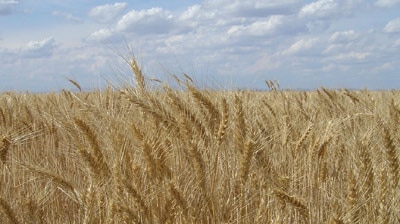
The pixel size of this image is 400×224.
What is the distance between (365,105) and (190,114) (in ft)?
6.99

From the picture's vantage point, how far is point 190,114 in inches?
85.2

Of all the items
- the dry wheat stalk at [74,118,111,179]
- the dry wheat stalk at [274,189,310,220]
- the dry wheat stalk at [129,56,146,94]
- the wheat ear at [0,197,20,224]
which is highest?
the dry wheat stalk at [129,56,146,94]

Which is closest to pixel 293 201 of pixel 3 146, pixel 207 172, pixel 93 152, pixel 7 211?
pixel 207 172

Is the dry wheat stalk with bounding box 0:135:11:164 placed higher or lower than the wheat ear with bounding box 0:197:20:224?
higher

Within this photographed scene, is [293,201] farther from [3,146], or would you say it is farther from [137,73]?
[3,146]

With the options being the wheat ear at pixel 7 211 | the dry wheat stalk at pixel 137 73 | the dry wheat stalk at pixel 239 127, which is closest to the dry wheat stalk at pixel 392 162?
the dry wheat stalk at pixel 239 127

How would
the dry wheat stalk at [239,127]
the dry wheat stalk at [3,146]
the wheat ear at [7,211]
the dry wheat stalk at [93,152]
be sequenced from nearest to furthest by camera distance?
the wheat ear at [7,211] → the dry wheat stalk at [93,152] → the dry wheat stalk at [239,127] → the dry wheat stalk at [3,146]

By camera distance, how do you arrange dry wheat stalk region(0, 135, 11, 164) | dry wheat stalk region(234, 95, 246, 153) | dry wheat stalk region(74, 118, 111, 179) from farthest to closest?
dry wheat stalk region(0, 135, 11, 164)
dry wheat stalk region(234, 95, 246, 153)
dry wheat stalk region(74, 118, 111, 179)

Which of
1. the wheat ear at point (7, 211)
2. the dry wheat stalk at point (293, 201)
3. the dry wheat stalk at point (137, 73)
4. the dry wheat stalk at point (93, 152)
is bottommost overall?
the dry wheat stalk at point (293, 201)

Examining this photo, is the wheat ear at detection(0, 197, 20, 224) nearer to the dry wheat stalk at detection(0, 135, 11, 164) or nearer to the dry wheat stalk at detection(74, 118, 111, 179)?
the dry wheat stalk at detection(74, 118, 111, 179)

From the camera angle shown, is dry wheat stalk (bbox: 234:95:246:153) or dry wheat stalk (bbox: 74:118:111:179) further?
dry wheat stalk (bbox: 234:95:246:153)

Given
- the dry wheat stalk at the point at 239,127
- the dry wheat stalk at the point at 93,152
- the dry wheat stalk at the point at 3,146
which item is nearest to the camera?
the dry wheat stalk at the point at 93,152

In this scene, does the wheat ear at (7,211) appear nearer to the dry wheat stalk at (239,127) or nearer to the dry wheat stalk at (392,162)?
the dry wheat stalk at (239,127)

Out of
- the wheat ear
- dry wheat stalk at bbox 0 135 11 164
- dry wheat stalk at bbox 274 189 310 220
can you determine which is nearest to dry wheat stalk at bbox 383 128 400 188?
dry wheat stalk at bbox 274 189 310 220
